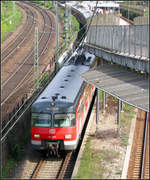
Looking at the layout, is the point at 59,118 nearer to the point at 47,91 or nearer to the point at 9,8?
the point at 47,91

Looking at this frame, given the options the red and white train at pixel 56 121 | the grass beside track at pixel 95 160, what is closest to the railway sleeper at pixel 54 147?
the red and white train at pixel 56 121

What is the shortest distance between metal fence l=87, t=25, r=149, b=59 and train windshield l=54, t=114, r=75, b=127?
2.88 m

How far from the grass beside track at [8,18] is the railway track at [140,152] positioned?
73.5 ft

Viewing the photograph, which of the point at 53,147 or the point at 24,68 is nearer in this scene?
the point at 53,147

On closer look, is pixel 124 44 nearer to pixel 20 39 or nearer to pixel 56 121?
pixel 56 121

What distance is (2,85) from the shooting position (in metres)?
26.6

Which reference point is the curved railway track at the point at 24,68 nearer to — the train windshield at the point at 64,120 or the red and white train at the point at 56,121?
the red and white train at the point at 56,121

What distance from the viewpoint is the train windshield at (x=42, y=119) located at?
1561 centimetres

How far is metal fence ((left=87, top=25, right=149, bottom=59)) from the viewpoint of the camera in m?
11.0

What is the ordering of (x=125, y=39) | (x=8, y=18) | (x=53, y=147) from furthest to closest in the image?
(x=8, y=18) → (x=53, y=147) → (x=125, y=39)

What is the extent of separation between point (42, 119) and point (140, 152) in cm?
446

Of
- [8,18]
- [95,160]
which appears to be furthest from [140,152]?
[8,18]

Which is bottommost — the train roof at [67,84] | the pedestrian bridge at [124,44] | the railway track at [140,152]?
the railway track at [140,152]

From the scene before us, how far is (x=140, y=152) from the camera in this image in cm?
1730
